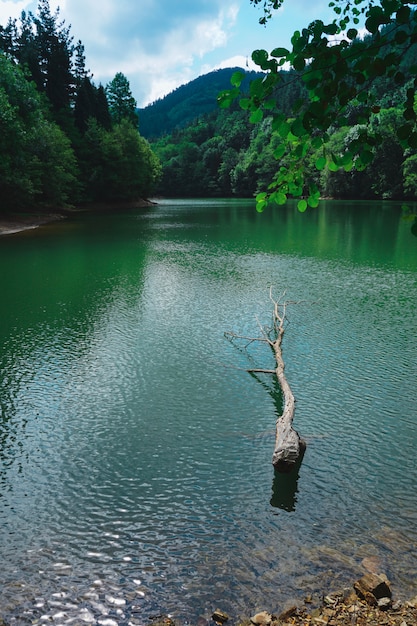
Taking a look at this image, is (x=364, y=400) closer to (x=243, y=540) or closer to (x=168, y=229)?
(x=243, y=540)

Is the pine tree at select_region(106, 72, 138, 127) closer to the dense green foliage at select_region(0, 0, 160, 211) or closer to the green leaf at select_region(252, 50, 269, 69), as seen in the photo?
the dense green foliage at select_region(0, 0, 160, 211)

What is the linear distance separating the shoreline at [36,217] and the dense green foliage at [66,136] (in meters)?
1.00

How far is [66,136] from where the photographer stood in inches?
2373

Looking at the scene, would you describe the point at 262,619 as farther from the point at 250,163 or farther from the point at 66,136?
the point at 250,163

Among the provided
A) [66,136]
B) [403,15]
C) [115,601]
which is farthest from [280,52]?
[66,136]

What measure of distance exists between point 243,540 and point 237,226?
40.9 m

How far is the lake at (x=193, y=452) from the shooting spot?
17.9 ft

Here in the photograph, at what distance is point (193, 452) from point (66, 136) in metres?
60.1

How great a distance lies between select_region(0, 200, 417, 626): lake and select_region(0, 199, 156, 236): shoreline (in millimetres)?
22414

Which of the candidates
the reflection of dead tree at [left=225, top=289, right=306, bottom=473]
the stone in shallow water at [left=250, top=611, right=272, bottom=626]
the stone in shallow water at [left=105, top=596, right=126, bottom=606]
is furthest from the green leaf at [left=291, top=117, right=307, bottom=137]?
the reflection of dead tree at [left=225, top=289, right=306, bottom=473]

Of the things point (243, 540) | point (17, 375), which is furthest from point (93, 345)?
point (243, 540)

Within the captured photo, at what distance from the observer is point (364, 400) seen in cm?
1017

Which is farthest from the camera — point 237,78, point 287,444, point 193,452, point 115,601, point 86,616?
point 193,452

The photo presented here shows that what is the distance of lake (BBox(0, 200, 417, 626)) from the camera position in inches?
215
